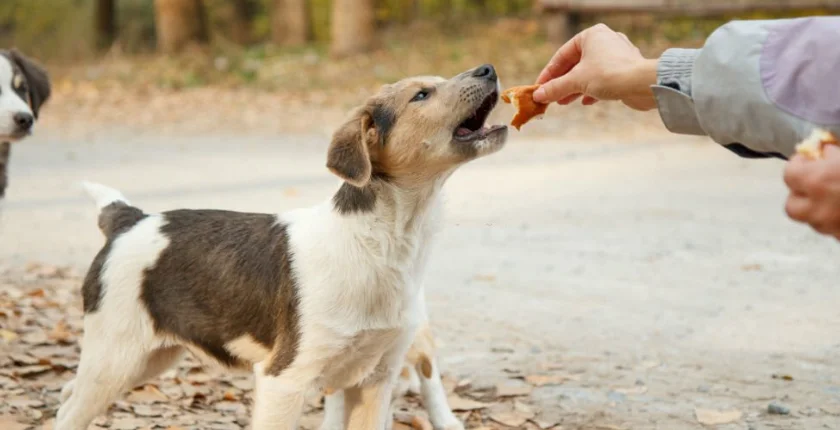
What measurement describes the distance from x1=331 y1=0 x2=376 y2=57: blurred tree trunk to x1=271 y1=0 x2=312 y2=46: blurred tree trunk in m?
3.36

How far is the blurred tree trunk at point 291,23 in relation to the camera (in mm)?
20812

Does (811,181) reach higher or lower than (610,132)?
higher

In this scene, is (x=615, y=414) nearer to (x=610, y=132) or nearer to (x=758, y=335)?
(x=758, y=335)

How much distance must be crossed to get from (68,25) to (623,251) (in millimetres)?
19685

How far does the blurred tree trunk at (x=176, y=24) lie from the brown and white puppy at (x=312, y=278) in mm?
16424

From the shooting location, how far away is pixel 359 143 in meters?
3.53

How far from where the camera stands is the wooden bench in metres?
14.9

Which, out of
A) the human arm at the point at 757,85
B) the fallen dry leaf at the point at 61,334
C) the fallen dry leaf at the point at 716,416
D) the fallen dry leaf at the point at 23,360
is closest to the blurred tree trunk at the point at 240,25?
the fallen dry leaf at the point at 61,334

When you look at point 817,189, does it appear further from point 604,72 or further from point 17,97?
point 17,97

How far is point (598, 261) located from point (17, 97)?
12.2 feet

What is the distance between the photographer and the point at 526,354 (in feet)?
16.9

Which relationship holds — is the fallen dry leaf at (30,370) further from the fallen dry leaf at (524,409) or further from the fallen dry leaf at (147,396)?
the fallen dry leaf at (524,409)

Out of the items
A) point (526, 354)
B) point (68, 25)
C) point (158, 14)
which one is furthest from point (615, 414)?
point (68, 25)

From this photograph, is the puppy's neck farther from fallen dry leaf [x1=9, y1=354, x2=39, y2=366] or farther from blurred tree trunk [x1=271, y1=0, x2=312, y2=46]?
blurred tree trunk [x1=271, y1=0, x2=312, y2=46]
